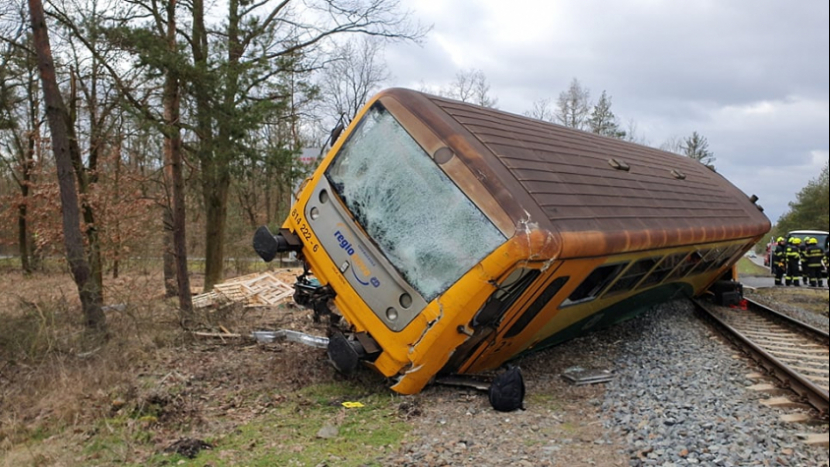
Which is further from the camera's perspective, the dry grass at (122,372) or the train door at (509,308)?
the dry grass at (122,372)

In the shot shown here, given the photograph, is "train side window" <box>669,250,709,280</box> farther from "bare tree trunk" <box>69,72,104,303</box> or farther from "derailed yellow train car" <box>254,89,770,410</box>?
"bare tree trunk" <box>69,72,104,303</box>

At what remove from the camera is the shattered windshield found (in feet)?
15.8

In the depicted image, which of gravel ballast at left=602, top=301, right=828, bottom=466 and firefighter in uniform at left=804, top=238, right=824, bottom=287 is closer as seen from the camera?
firefighter in uniform at left=804, top=238, right=824, bottom=287

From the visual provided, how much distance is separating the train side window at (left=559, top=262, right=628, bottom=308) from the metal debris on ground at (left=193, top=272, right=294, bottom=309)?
8634 millimetres

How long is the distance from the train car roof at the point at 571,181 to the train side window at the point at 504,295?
0.45 meters

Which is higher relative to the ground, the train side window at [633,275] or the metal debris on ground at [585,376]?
the train side window at [633,275]

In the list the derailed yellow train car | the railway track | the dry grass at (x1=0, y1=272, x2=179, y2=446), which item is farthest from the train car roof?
the dry grass at (x1=0, y1=272, x2=179, y2=446)

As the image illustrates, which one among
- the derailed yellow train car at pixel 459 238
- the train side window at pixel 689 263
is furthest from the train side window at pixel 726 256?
the derailed yellow train car at pixel 459 238

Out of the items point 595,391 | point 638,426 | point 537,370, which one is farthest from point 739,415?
point 537,370

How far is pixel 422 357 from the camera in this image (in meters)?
5.01

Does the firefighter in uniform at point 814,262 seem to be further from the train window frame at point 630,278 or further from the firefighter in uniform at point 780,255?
the train window frame at point 630,278

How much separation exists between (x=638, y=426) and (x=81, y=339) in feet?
22.1

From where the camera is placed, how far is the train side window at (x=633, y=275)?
5.97 meters

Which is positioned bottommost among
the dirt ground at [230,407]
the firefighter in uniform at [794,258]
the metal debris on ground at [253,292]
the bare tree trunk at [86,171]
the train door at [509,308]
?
the dirt ground at [230,407]
